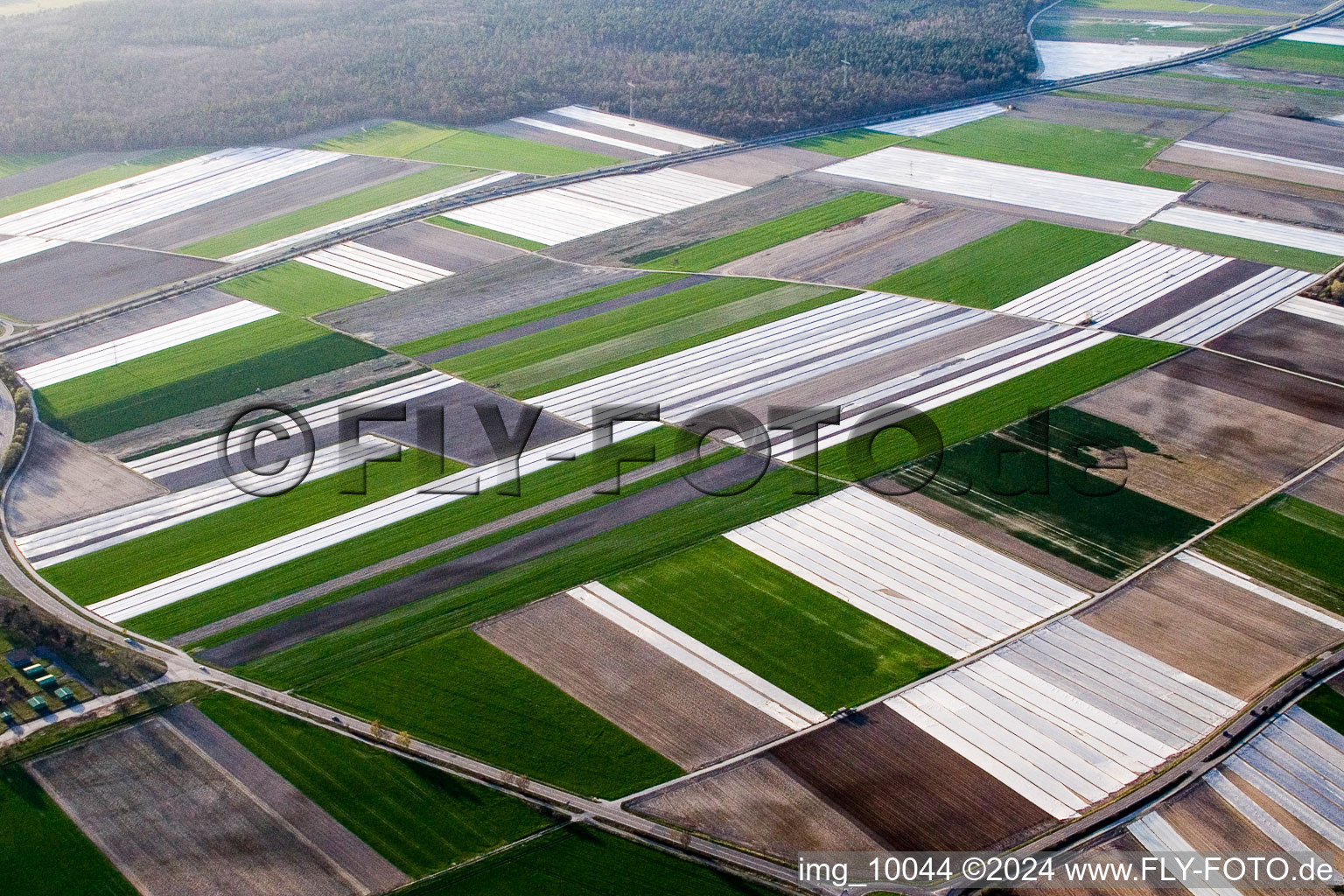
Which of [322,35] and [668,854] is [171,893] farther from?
[322,35]

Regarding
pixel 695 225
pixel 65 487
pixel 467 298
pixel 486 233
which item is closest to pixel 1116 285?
pixel 695 225

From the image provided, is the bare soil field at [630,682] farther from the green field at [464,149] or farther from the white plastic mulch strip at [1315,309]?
the green field at [464,149]

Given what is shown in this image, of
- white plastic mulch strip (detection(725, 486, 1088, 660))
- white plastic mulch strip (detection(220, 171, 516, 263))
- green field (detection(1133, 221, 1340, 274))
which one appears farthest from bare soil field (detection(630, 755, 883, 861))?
white plastic mulch strip (detection(220, 171, 516, 263))

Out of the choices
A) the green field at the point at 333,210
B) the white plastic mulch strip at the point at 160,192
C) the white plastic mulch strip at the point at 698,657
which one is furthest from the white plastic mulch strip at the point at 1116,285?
the white plastic mulch strip at the point at 160,192

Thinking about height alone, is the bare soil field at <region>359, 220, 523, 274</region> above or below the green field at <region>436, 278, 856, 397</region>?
above

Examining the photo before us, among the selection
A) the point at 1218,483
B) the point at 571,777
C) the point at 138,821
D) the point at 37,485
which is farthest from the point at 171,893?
the point at 1218,483

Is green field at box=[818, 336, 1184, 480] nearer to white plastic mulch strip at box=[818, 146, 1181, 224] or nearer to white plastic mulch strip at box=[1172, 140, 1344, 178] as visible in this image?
white plastic mulch strip at box=[818, 146, 1181, 224]
